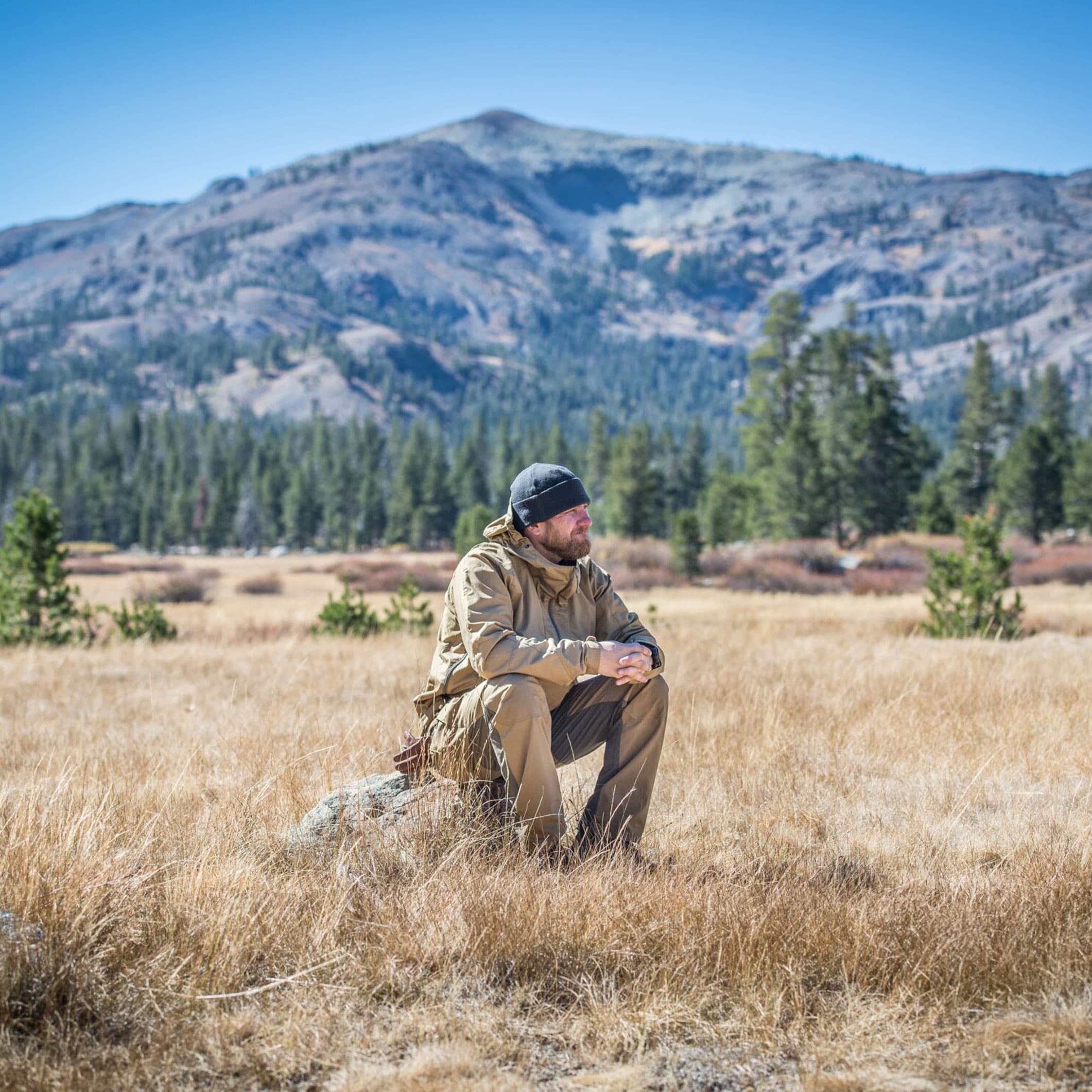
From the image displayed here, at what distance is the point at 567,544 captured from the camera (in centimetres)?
411

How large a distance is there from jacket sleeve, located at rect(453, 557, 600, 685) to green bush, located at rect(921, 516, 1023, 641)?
1105 centimetres

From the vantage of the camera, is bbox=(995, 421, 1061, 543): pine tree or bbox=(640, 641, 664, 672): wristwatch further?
bbox=(995, 421, 1061, 543): pine tree

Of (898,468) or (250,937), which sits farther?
(898,468)

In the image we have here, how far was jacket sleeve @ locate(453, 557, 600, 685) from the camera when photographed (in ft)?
12.6

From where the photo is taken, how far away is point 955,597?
26.9 metres

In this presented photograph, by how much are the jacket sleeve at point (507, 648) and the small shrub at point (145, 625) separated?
1222cm

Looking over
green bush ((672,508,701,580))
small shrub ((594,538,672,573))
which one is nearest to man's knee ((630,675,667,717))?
green bush ((672,508,701,580))

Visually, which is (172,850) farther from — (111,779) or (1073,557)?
(1073,557)

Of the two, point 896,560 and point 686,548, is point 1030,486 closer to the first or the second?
point 896,560

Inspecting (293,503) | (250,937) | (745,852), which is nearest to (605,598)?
(745,852)

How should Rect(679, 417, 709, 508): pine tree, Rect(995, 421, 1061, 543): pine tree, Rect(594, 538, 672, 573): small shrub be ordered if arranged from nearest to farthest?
Rect(594, 538, 672, 573): small shrub
Rect(995, 421, 1061, 543): pine tree
Rect(679, 417, 709, 508): pine tree

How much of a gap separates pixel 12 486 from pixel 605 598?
122629 mm

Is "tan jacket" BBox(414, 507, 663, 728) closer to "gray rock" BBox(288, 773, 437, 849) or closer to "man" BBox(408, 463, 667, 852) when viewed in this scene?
→ "man" BBox(408, 463, 667, 852)

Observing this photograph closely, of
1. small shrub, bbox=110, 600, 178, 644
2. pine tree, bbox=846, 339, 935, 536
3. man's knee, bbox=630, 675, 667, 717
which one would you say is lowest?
small shrub, bbox=110, 600, 178, 644
